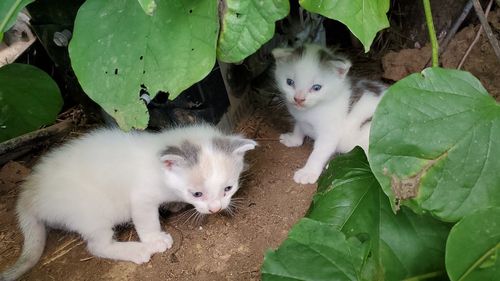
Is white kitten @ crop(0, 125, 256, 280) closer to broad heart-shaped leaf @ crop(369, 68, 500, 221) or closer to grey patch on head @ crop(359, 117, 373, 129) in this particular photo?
grey patch on head @ crop(359, 117, 373, 129)

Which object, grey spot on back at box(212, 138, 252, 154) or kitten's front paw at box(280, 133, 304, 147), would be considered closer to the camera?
grey spot on back at box(212, 138, 252, 154)

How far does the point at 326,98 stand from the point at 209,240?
40.8 inches

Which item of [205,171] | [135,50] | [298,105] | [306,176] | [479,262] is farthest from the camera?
[298,105]

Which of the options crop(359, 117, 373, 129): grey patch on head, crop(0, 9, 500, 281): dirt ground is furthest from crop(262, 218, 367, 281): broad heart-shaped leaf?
crop(359, 117, 373, 129): grey patch on head

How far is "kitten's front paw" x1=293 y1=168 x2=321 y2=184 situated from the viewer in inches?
113

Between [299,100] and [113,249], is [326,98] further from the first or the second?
[113,249]

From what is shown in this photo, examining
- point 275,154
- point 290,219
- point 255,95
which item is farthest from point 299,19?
point 290,219

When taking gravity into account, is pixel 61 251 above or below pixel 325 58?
below

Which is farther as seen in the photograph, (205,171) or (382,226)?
(205,171)

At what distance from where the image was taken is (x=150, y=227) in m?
2.66

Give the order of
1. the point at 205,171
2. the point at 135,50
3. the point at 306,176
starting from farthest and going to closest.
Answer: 1. the point at 306,176
2. the point at 205,171
3. the point at 135,50

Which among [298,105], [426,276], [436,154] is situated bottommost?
[298,105]

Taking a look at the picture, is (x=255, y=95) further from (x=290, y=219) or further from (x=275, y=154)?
(x=290, y=219)

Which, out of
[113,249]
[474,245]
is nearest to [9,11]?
[113,249]
